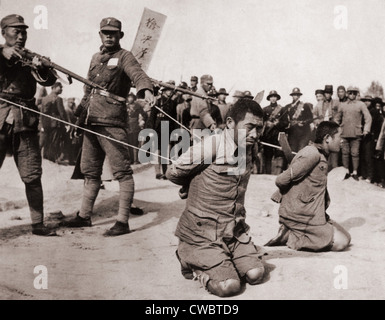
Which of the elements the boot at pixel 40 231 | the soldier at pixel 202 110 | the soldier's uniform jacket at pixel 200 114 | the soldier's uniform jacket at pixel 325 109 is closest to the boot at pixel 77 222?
the boot at pixel 40 231

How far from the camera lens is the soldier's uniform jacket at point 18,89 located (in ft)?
18.5

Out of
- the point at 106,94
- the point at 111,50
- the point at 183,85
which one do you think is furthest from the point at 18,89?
the point at 183,85

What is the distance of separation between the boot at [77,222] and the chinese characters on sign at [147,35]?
236cm

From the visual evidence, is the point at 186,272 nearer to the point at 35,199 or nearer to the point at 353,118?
the point at 35,199

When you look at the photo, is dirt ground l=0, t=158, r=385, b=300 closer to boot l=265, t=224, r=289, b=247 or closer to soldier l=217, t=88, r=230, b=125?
boot l=265, t=224, r=289, b=247

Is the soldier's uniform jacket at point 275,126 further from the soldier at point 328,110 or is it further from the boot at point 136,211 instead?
the boot at point 136,211

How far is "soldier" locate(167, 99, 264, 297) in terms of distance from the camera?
4.24m

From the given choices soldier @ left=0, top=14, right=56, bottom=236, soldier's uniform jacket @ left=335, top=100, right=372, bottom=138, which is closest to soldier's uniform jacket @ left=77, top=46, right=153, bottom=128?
soldier @ left=0, top=14, right=56, bottom=236

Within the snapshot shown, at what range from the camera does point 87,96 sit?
20.6 feet

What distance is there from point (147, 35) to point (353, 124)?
5231 mm

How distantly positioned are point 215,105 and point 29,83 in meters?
5.16

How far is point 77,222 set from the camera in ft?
20.9

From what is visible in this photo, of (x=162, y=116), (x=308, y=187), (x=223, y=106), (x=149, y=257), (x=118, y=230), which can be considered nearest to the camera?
(x=149, y=257)

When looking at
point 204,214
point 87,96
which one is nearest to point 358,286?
point 204,214
